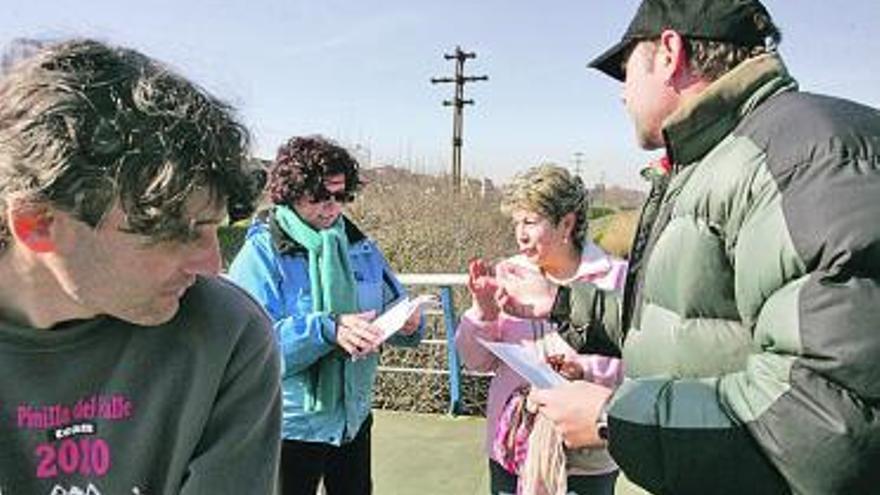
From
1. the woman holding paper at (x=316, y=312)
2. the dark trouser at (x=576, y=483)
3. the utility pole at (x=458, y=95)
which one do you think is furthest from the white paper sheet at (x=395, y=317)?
the utility pole at (x=458, y=95)

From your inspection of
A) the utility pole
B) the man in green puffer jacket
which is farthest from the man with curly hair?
the utility pole

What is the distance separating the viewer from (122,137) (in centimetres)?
118

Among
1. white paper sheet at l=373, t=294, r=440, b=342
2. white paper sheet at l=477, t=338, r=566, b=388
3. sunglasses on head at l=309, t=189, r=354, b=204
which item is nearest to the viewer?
white paper sheet at l=477, t=338, r=566, b=388

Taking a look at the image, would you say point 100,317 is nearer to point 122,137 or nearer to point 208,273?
point 208,273

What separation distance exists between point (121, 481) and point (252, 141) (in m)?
0.56

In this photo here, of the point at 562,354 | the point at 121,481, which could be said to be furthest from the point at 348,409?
the point at 121,481

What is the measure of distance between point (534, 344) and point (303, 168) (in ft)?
3.37

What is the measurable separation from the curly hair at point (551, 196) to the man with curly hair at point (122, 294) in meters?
1.67

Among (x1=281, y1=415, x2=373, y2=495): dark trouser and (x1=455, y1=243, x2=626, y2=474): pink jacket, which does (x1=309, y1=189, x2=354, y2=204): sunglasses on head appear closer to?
(x1=455, y1=243, x2=626, y2=474): pink jacket

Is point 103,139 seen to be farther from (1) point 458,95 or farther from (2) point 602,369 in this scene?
(1) point 458,95

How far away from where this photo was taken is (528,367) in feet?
6.97

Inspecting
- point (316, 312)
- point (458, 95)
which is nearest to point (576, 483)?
point (316, 312)

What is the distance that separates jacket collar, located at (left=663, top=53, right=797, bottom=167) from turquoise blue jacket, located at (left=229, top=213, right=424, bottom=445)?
158 cm

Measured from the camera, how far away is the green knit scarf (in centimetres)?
305
